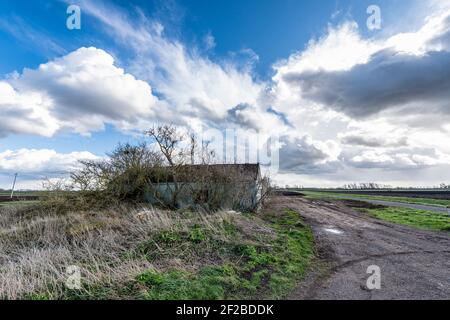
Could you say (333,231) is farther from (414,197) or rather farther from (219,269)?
(414,197)

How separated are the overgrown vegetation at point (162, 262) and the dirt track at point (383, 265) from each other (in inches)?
25.6

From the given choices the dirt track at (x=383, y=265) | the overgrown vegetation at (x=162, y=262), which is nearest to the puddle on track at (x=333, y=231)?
the dirt track at (x=383, y=265)

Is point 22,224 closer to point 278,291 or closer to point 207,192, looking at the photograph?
point 207,192

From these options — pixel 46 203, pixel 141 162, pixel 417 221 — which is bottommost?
pixel 417 221

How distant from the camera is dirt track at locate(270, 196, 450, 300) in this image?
222 inches

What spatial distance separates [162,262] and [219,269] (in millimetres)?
1661

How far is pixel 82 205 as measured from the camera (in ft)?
57.9

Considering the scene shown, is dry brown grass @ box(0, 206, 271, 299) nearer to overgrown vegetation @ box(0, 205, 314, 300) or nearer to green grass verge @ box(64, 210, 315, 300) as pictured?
overgrown vegetation @ box(0, 205, 314, 300)

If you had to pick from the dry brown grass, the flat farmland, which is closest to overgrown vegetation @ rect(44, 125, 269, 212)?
the dry brown grass

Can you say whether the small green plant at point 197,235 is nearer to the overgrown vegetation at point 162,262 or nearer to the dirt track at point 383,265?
the overgrown vegetation at point 162,262

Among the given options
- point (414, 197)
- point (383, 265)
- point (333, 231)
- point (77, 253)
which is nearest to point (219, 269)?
point (77, 253)
